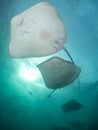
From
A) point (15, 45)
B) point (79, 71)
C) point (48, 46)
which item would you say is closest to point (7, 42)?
point (15, 45)

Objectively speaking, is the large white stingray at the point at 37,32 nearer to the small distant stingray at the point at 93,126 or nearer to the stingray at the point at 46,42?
the stingray at the point at 46,42

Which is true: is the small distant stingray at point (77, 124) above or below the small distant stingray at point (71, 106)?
below

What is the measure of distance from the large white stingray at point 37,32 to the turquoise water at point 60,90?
0.04 meters

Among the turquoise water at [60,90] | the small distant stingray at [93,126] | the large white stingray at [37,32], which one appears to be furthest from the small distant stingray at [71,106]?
the large white stingray at [37,32]

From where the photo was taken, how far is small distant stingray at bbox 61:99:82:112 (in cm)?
154

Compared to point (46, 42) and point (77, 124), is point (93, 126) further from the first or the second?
point (46, 42)

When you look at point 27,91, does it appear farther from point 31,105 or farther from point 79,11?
point 79,11

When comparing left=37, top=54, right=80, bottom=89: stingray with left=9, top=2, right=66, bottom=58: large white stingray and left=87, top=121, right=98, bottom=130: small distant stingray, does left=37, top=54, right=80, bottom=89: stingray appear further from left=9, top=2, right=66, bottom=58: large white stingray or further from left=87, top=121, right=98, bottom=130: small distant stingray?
left=87, top=121, right=98, bottom=130: small distant stingray

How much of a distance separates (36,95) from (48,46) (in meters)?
0.30

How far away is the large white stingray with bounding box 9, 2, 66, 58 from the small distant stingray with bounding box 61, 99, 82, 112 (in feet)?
1.05

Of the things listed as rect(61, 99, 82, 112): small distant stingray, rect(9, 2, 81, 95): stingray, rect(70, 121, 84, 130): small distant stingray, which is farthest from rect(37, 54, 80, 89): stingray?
rect(70, 121, 84, 130): small distant stingray

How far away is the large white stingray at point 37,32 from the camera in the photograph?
5.11 feet

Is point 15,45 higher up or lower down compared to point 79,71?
higher up

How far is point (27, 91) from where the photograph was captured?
1.58 metres
